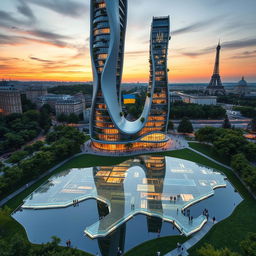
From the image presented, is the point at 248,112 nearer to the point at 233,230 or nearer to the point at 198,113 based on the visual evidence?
the point at 198,113

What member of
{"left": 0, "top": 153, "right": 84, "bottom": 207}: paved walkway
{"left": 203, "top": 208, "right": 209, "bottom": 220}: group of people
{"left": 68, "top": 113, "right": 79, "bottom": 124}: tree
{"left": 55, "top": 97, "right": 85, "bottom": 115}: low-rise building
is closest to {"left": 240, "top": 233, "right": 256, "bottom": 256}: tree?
{"left": 203, "top": 208, "right": 209, "bottom": 220}: group of people

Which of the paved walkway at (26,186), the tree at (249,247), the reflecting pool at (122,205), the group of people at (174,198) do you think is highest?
the tree at (249,247)

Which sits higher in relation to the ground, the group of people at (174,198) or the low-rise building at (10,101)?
the low-rise building at (10,101)

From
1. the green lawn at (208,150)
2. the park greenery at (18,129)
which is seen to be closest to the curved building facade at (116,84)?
the green lawn at (208,150)

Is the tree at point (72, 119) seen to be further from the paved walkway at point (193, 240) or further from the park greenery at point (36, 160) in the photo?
the paved walkway at point (193, 240)

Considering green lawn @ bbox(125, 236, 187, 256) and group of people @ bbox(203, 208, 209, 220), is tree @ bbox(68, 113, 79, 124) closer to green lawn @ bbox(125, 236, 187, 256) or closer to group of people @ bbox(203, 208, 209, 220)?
group of people @ bbox(203, 208, 209, 220)
